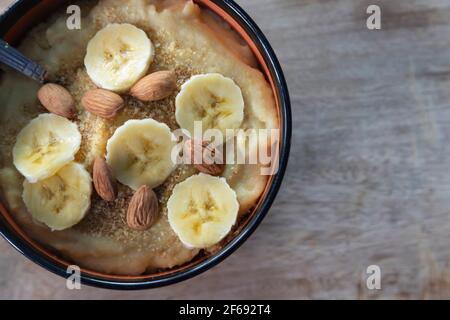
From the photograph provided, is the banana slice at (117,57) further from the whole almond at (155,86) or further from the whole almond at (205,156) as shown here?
the whole almond at (205,156)

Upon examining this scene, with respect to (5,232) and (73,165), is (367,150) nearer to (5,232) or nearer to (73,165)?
(73,165)

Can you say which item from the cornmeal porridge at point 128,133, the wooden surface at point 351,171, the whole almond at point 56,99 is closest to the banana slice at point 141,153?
the cornmeal porridge at point 128,133

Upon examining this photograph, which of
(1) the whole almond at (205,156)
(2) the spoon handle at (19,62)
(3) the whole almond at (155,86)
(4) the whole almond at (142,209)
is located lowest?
(4) the whole almond at (142,209)

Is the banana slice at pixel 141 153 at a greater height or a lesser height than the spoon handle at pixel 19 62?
lesser

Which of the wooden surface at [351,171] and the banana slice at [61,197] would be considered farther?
the wooden surface at [351,171]

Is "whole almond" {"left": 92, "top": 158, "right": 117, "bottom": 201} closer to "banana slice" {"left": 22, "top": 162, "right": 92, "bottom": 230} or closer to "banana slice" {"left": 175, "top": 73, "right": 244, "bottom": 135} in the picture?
"banana slice" {"left": 22, "top": 162, "right": 92, "bottom": 230}
